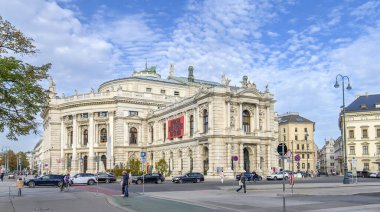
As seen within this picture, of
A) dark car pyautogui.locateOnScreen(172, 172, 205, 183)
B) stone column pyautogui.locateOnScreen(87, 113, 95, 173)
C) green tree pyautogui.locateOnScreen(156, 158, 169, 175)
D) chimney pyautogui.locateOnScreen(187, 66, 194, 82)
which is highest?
chimney pyautogui.locateOnScreen(187, 66, 194, 82)

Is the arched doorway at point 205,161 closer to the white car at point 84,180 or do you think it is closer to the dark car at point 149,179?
the dark car at point 149,179

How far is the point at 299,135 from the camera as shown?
139250 mm

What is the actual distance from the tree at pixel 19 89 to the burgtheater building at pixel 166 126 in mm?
40649

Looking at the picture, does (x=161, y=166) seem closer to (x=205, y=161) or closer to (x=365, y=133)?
(x=205, y=161)

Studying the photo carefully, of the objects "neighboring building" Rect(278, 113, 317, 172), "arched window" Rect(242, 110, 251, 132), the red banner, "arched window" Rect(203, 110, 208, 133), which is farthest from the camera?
"neighboring building" Rect(278, 113, 317, 172)

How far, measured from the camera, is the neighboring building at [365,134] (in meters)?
100

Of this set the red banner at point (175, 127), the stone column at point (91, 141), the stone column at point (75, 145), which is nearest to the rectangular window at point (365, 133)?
the red banner at point (175, 127)

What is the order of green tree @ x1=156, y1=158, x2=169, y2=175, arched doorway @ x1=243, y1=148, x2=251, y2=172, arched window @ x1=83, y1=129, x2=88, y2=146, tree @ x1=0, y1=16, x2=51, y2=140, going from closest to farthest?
tree @ x1=0, y1=16, x2=51, y2=140
arched doorway @ x1=243, y1=148, x2=251, y2=172
green tree @ x1=156, y1=158, x2=169, y2=175
arched window @ x1=83, y1=129, x2=88, y2=146

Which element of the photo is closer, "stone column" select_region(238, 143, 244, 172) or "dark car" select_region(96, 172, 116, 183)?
"dark car" select_region(96, 172, 116, 183)

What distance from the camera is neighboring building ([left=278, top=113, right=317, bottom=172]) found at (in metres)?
138

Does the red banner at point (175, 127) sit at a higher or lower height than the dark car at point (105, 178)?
higher

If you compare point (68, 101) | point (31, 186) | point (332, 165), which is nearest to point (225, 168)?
point (31, 186)

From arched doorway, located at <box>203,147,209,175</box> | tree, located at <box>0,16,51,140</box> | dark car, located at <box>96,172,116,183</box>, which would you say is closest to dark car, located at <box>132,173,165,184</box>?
dark car, located at <box>96,172,116,183</box>

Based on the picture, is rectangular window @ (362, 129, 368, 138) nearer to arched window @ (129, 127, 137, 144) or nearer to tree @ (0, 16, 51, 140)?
arched window @ (129, 127, 137, 144)
